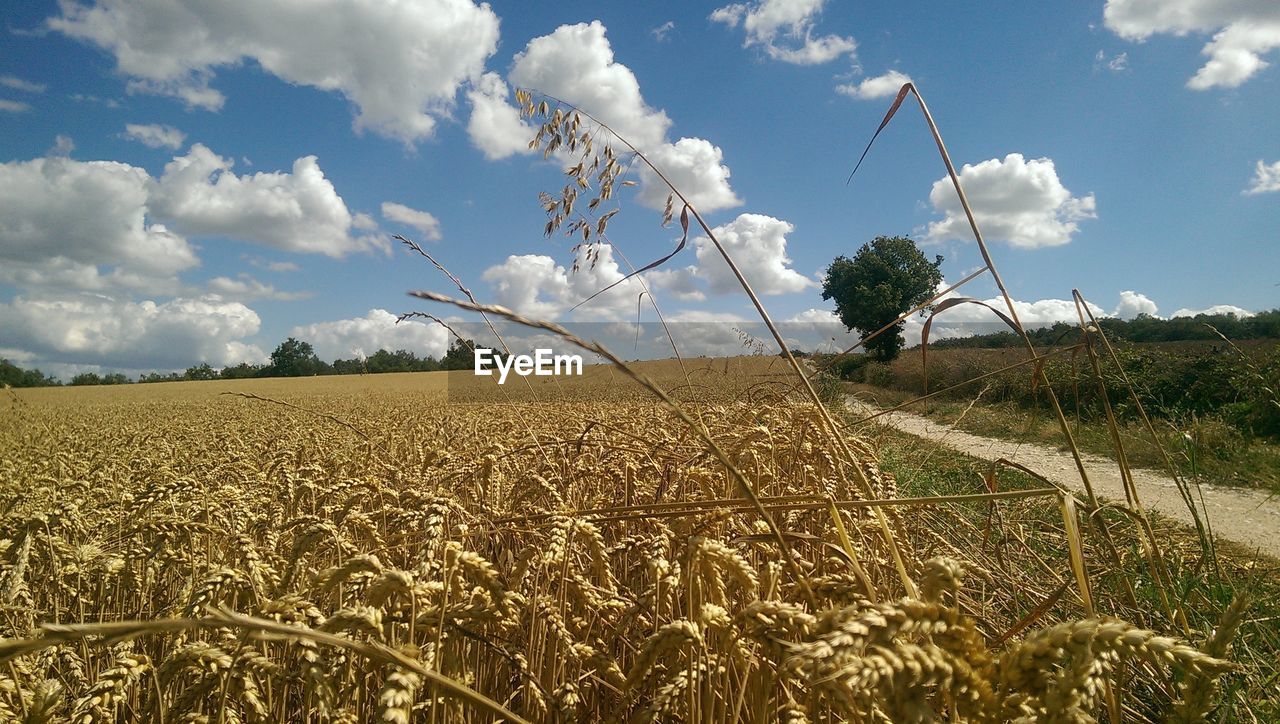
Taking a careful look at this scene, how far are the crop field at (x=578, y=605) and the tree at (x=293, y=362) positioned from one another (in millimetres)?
68916

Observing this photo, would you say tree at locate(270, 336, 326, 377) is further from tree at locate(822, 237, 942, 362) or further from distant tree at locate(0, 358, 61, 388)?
tree at locate(822, 237, 942, 362)

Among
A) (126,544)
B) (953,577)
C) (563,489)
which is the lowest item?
(126,544)

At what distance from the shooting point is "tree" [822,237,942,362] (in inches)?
1729

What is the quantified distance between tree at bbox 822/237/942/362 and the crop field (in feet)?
142

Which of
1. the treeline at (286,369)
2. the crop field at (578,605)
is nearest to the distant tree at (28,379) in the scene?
the treeline at (286,369)

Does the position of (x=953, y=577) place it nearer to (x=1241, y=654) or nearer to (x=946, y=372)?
(x=1241, y=654)

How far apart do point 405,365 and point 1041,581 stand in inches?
2388

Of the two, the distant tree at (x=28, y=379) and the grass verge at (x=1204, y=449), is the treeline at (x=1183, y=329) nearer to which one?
the grass verge at (x=1204, y=449)

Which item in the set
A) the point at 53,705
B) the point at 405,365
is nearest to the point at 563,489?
the point at 53,705

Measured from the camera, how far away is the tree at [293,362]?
212ft

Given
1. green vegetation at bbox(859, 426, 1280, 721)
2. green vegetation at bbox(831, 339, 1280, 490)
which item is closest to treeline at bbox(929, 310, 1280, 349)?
green vegetation at bbox(831, 339, 1280, 490)

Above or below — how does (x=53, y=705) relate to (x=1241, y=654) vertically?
above

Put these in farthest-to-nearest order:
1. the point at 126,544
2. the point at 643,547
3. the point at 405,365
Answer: the point at 405,365 → the point at 126,544 → the point at 643,547

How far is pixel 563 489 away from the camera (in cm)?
232
